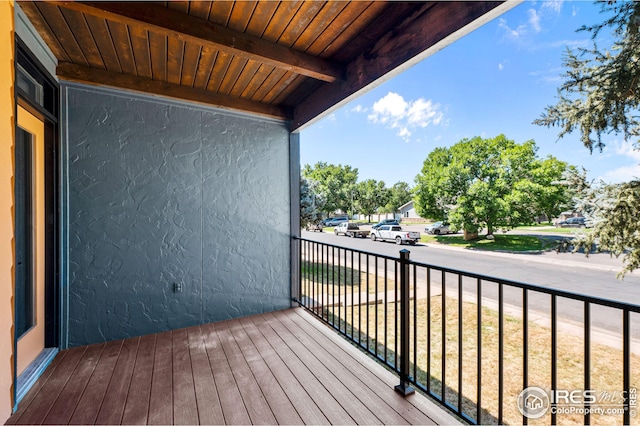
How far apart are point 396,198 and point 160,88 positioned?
35.1 meters

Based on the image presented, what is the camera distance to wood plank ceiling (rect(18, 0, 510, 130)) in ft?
5.42

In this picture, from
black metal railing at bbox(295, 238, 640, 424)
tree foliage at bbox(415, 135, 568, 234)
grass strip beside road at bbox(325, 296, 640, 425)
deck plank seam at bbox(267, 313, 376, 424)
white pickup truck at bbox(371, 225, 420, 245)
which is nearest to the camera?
black metal railing at bbox(295, 238, 640, 424)

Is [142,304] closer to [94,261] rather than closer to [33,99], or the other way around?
[94,261]

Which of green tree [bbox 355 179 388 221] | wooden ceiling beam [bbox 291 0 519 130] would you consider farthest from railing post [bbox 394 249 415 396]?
green tree [bbox 355 179 388 221]

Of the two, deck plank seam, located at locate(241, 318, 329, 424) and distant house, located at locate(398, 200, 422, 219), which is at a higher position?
distant house, located at locate(398, 200, 422, 219)

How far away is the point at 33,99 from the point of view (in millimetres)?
1934

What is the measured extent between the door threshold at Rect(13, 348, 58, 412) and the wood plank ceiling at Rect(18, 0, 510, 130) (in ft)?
7.41

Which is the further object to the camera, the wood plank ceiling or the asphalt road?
the asphalt road

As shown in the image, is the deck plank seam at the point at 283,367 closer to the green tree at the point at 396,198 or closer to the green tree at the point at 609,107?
the green tree at the point at 609,107

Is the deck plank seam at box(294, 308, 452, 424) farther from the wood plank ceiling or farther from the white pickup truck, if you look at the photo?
the white pickup truck

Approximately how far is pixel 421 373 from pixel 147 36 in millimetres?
3652

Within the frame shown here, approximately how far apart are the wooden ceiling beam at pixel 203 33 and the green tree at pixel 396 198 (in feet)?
112

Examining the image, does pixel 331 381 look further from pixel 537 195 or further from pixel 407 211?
pixel 407 211

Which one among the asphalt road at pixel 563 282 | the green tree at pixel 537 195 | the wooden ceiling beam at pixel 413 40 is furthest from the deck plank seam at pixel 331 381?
the green tree at pixel 537 195
